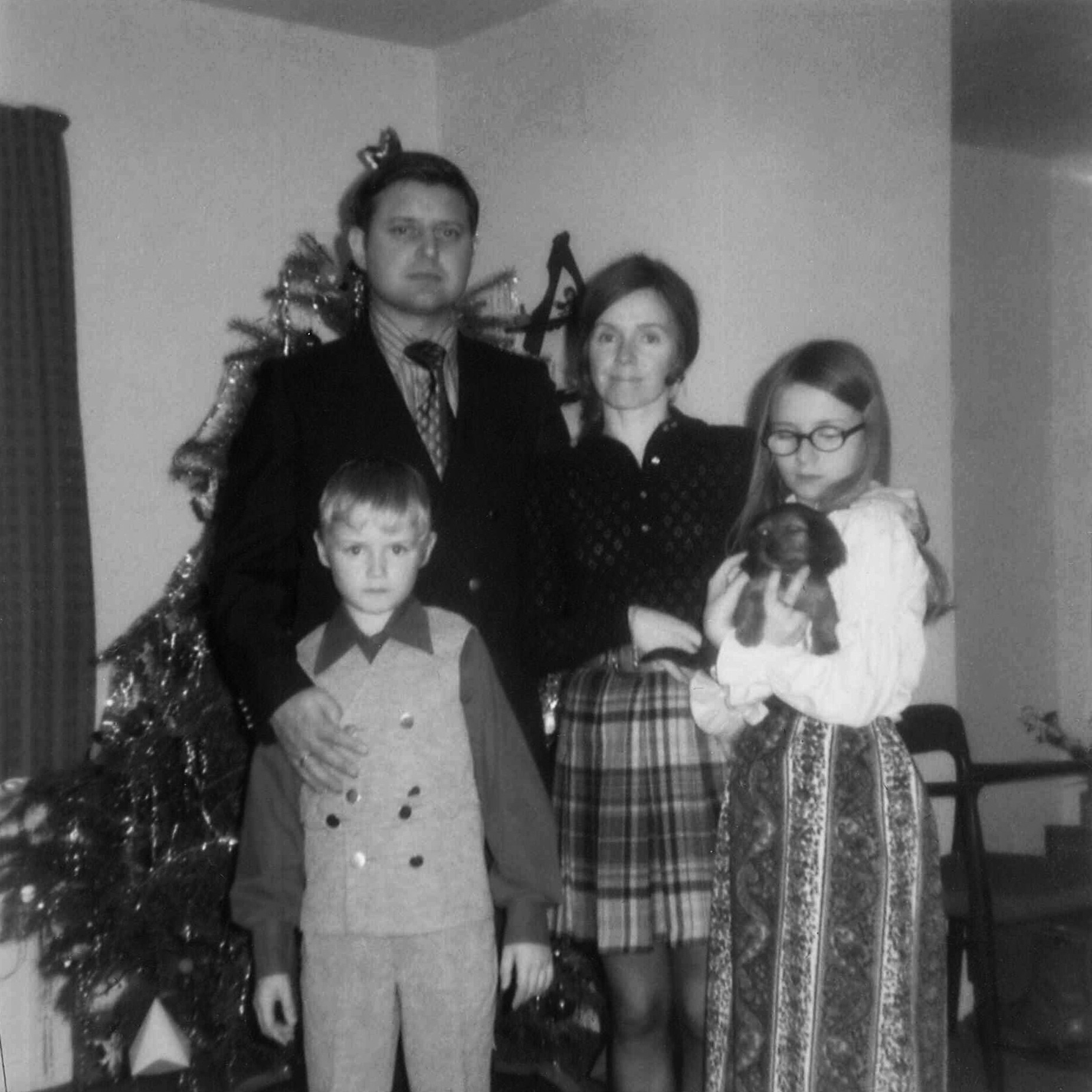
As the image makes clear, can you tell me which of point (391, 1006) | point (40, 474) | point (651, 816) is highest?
point (40, 474)

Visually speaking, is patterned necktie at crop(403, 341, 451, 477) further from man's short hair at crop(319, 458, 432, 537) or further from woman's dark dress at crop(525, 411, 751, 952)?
man's short hair at crop(319, 458, 432, 537)

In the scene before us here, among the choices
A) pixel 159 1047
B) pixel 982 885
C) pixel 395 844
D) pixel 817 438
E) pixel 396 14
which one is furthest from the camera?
pixel 396 14

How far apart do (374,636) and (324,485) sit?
1.08 ft

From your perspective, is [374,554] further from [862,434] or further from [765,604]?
[862,434]

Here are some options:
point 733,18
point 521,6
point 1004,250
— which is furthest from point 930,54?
point 1004,250

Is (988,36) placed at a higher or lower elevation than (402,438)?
higher

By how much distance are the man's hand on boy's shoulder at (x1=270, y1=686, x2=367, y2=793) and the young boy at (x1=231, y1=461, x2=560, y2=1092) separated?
0.02 m

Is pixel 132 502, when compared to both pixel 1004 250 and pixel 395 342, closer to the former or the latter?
pixel 395 342

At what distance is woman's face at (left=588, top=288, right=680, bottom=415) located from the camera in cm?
190

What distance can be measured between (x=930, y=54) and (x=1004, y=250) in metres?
1.65

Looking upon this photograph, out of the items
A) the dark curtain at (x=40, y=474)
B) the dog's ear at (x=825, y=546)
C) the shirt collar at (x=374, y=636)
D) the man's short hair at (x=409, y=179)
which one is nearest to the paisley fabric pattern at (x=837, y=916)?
the dog's ear at (x=825, y=546)

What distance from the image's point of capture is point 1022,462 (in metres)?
4.61

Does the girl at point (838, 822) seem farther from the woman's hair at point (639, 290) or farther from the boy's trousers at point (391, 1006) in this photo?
the boy's trousers at point (391, 1006)

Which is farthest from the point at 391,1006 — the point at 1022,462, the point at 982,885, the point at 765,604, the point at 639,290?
the point at 1022,462
